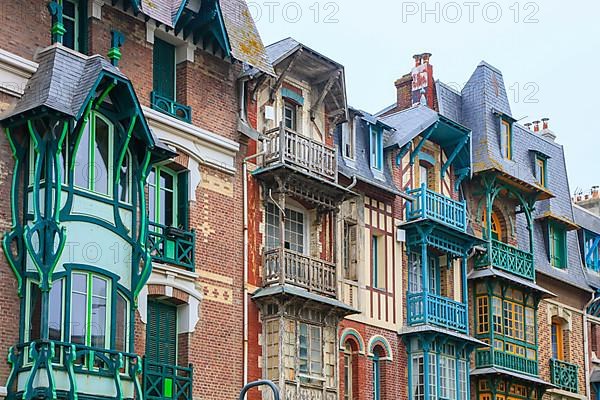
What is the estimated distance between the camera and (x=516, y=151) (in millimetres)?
37594

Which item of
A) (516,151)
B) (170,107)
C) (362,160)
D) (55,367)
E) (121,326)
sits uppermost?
(516,151)

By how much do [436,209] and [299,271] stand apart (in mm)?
6342

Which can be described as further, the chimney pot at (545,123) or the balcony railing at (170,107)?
the chimney pot at (545,123)

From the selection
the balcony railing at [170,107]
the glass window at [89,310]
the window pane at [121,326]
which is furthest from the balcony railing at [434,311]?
the glass window at [89,310]

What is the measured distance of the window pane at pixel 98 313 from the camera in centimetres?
2150

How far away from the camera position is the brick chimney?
117 feet

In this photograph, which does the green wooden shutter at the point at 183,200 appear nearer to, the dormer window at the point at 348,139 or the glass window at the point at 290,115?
the glass window at the point at 290,115

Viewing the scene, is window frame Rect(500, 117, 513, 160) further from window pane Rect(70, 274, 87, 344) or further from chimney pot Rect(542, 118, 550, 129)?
window pane Rect(70, 274, 87, 344)

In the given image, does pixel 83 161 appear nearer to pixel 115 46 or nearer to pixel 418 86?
pixel 115 46

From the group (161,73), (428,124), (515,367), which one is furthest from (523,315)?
(161,73)

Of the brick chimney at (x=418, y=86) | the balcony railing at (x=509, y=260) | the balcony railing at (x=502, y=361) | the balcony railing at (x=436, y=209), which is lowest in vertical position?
the balcony railing at (x=502, y=361)

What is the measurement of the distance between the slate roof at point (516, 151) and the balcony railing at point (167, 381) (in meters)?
13.6

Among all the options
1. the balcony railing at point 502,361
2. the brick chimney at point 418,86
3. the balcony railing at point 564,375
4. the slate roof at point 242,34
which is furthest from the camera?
the balcony railing at point 564,375

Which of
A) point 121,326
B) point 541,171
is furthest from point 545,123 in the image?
point 121,326
